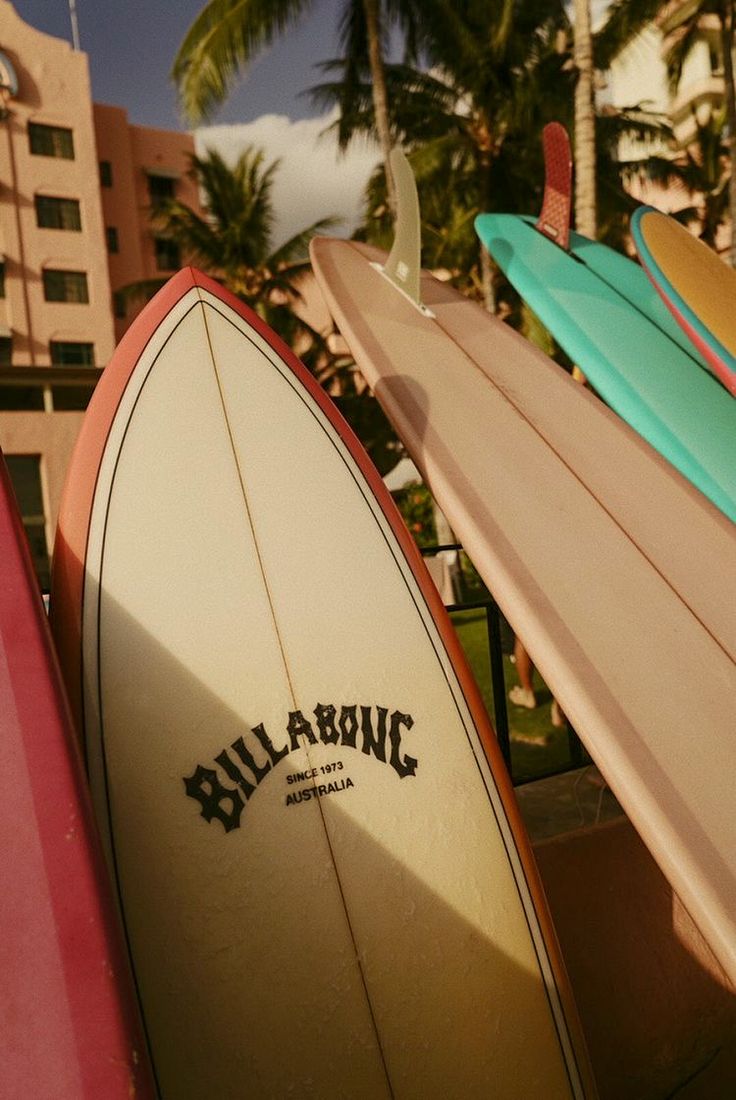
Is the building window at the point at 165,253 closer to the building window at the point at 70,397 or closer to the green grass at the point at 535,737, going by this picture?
the building window at the point at 70,397

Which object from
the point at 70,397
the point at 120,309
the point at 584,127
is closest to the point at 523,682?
the point at 584,127

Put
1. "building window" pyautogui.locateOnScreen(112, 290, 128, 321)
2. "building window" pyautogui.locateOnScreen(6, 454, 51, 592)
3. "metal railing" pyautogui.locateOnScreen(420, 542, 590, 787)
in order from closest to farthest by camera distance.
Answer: "metal railing" pyautogui.locateOnScreen(420, 542, 590, 787)
"building window" pyautogui.locateOnScreen(6, 454, 51, 592)
"building window" pyautogui.locateOnScreen(112, 290, 128, 321)

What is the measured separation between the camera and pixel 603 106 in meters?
12.9

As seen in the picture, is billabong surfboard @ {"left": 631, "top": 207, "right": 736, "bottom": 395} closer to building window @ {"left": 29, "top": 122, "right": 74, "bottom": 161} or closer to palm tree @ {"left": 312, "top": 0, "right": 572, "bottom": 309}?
palm tree @ {"left": 312, "top": 0, "right": 572, "bottom": 309}

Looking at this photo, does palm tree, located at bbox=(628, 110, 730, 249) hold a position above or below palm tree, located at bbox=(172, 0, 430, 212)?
above

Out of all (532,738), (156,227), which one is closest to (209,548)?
(532,738)

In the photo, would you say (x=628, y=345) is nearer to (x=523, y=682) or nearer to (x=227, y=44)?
(x=523, y=682)

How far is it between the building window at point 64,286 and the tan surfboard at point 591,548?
58.4 feet

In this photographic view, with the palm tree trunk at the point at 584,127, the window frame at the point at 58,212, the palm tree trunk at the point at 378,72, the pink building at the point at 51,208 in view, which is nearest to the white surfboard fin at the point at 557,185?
the palm tree trunk at the point at 584,127

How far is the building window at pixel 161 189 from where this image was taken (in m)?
20.8

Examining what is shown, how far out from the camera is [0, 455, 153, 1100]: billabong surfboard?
3.02 feet

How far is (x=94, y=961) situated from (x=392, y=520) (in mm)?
1152

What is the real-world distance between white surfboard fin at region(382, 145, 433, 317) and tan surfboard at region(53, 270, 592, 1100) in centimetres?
126

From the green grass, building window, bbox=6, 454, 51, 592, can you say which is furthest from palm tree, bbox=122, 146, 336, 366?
the green grass
